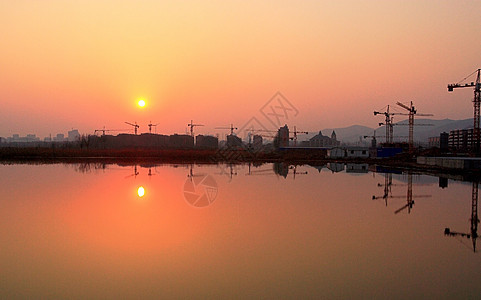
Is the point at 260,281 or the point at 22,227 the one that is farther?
the point at 22,227

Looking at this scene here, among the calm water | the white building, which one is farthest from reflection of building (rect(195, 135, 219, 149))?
the calm water

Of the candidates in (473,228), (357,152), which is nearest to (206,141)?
(357,152)

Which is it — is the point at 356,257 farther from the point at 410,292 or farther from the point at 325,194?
the point at 325,194

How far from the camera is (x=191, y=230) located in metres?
9.83

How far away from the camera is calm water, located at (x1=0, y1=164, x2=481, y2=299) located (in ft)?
20.5

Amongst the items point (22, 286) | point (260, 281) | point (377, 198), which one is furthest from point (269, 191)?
point (22, 286)

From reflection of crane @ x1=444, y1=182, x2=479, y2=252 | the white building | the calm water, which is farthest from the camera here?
the white building

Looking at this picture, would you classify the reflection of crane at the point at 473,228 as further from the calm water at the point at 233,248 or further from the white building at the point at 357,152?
the white building at the point at 357,152

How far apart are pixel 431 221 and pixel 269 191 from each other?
750 centimetres

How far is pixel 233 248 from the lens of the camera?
8.35 meters

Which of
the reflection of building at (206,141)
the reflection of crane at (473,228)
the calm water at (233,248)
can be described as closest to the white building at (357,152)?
the reflection of crane at (473,228)

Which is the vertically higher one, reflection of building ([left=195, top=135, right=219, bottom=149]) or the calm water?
Result: reflection of building ([left=195, top=135, right=219, bottom=149])

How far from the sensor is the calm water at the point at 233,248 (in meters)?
6.25

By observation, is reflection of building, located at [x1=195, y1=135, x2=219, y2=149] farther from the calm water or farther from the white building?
the calm water
